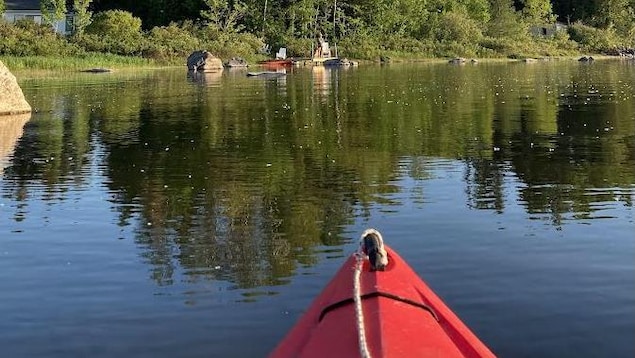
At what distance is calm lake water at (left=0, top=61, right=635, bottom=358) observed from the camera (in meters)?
7.63

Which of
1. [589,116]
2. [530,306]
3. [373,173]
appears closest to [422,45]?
[589,116]

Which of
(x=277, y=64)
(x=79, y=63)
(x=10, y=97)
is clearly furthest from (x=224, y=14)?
(x=10, y=97)

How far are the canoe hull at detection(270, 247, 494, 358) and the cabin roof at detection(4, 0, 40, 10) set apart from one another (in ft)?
346

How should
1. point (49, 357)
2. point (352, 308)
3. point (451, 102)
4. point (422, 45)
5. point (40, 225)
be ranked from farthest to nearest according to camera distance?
point (422, 45)
point (451, 102)
point (40, 225)
point (49, 357)
point (352, 308)

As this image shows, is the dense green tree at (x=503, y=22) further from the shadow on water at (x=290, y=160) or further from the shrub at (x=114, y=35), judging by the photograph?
the shadow on water at (x=290, y=160)

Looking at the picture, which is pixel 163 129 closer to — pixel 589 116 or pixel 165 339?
pixel 589 116

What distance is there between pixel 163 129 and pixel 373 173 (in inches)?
387

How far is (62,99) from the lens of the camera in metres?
35.5

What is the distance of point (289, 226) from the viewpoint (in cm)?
1151

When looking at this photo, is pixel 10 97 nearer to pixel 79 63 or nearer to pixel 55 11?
pixel 79 63

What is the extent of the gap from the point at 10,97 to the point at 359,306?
26.1 meters

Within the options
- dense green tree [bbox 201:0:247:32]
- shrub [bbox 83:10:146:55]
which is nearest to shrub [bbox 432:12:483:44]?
dense green tree [bbox 201:0:247:32]

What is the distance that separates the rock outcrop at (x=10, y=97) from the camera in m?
27.0

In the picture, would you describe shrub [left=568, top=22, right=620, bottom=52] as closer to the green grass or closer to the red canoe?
the green grass
